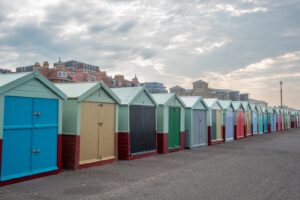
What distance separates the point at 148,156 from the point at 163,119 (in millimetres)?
2424

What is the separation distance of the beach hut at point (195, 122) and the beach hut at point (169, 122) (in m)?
1.05

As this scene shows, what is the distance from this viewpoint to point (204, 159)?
1583 centimetres

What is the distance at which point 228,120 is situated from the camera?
28266 millimetres

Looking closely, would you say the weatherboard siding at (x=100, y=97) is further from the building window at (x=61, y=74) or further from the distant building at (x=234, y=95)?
the distant building at (x=234, y=95)

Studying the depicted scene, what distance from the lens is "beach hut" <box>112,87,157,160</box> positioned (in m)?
15.2

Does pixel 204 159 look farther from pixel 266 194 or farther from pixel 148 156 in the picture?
pixel 266 194

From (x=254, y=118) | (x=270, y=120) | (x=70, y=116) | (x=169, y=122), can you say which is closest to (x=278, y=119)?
(x=270, y=120)

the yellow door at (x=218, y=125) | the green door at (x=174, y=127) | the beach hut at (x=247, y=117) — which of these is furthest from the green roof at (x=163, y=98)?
the beach hut at (x=247, y=117)

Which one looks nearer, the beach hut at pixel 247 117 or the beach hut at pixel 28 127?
the beach hut at pixel 28 127

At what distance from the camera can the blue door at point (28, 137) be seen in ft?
32.0

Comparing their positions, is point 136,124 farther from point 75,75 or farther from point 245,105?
point 75,75

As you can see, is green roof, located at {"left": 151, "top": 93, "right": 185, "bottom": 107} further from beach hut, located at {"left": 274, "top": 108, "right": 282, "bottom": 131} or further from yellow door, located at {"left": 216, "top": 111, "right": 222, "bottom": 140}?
beach hut, located at {"left": 274, "top": 108, "right": 282, "bottom": 131}

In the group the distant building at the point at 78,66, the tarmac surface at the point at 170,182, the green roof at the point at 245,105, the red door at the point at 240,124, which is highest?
the distant building at the point at 78,66

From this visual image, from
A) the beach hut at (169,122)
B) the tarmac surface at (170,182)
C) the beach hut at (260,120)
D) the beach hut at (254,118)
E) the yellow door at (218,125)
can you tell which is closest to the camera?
the tarmac surface at (170,182)
